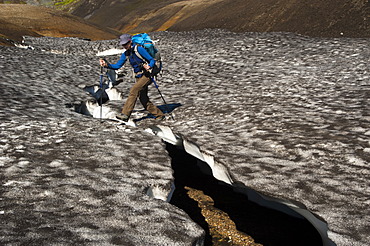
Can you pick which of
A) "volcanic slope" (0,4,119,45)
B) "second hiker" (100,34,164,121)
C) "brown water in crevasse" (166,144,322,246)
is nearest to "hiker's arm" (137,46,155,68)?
"second hiker" (100,34,164,121)

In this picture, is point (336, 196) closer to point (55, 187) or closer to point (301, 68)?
point (55, 187)

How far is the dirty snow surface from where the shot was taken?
12.0 ft

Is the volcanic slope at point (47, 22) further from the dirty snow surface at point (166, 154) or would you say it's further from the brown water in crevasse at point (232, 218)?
the brown water in crevasse at point (232, 218)

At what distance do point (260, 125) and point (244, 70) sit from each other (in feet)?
23.1

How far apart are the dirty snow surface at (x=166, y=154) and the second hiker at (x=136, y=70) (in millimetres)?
439

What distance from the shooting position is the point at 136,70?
844 centimetres

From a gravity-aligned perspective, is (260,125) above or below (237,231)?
above

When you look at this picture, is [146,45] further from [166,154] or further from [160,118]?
[166,154]

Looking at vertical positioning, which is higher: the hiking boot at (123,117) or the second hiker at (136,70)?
the second hiker at (136,70)

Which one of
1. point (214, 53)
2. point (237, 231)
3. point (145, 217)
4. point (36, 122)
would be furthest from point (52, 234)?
point (214, 53)

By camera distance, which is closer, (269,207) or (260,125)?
(269,207)

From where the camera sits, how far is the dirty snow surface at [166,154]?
3658 mm

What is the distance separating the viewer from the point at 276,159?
210 inches

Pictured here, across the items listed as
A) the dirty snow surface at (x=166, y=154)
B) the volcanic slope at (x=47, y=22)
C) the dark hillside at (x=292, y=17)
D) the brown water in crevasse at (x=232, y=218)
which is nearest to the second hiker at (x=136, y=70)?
the dirty snow surface at (x=166, y=154)
